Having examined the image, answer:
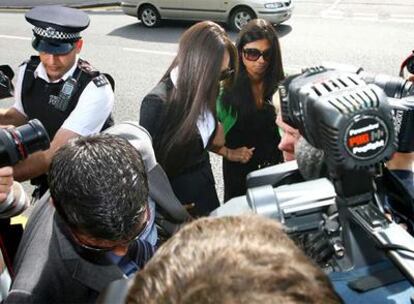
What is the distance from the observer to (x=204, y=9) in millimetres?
9500

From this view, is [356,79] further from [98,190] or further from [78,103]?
[78,103]

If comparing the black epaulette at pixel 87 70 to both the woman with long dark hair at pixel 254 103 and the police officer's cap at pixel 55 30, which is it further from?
the woman with long dark hair at pixel 254 103

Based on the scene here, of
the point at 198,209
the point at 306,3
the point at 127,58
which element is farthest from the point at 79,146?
the point at 306,3

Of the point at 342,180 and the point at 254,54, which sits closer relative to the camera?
the point at 342,180

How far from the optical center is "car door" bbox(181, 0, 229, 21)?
934cm

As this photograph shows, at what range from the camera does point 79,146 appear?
1.58 m

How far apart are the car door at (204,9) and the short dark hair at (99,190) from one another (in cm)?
810

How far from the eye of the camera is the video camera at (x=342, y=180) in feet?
Result: 3.47

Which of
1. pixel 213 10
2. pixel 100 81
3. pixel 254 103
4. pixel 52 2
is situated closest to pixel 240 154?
pixel 254 103

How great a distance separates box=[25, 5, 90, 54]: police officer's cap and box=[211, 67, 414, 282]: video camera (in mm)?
1687

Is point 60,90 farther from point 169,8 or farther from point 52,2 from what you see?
point 52,2

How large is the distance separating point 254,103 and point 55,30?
3.60 ft

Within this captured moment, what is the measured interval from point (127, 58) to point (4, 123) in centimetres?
576

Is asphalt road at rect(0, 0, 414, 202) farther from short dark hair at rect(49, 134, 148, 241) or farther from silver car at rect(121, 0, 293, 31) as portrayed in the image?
short dark hair at rect(49, 134, 148, 241)
